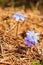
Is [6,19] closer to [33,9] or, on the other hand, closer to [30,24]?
[30,24]

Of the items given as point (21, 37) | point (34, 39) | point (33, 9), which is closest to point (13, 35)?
point (21, 37)

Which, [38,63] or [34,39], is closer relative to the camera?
[38,63]

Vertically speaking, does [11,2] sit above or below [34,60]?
above

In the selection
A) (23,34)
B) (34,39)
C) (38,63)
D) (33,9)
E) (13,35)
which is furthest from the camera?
(33,9)

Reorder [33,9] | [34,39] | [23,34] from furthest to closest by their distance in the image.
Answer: [33,9] < [23,34] < [34,39]

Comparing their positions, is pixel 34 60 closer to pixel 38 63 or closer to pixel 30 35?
pixel 38 63

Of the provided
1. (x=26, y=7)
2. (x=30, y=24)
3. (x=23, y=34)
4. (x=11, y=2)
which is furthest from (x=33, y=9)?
(x=23, y=34)
